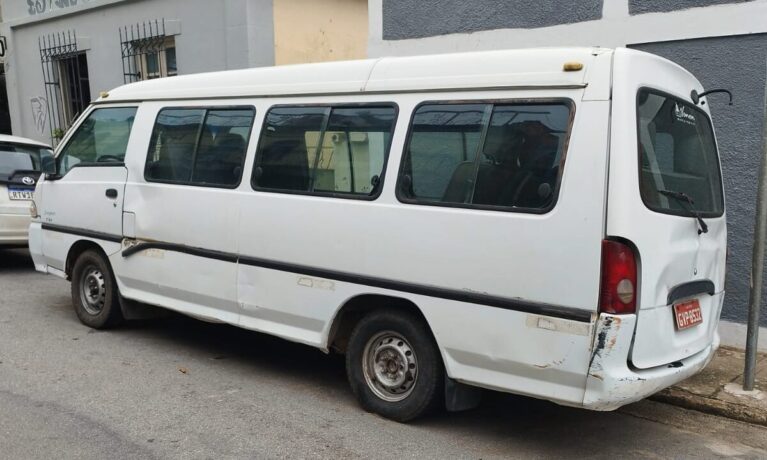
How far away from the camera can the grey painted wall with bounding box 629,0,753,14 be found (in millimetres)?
5691

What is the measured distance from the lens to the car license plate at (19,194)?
8.41 meters

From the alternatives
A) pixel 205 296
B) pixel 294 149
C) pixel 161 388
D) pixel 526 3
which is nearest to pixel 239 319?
pixel 205 296

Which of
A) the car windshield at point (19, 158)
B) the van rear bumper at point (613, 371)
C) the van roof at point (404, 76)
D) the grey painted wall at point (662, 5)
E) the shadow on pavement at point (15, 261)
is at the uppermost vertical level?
the grey painted wall at point (662, 5)

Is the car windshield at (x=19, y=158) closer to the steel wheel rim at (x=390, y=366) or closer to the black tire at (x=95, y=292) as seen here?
the black tire at (x=95, y=292)

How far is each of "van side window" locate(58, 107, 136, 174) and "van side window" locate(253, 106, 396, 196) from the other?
1.78 m

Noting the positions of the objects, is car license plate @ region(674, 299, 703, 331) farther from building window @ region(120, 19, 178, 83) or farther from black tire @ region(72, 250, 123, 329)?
building window @ region(120, 19, 178, 83)

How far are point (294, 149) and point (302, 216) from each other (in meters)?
0.51

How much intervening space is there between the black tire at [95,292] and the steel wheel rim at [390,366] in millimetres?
2843

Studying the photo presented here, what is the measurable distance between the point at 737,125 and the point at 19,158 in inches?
332

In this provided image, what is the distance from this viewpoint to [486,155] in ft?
12.4

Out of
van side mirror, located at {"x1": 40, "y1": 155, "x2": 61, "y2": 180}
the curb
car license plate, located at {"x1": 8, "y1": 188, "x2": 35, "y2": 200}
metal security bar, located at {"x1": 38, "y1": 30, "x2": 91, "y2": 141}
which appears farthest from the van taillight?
metal security bar, located at {"x1": 38, "y1": 30, "x2": 91, "y2": 141}

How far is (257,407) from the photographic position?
4.44 m

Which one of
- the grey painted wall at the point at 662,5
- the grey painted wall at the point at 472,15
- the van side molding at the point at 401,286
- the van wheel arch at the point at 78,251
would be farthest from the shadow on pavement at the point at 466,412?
the grey painted wall at the point at 472,15

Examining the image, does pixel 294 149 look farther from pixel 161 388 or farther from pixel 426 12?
pixel 426 12
